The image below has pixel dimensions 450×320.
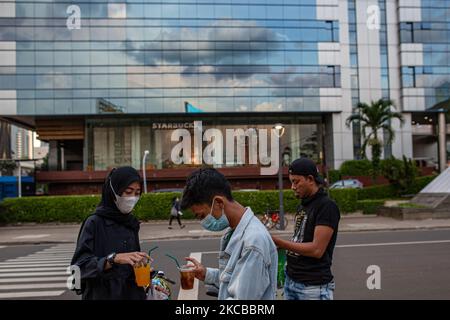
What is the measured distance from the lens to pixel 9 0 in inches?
1543

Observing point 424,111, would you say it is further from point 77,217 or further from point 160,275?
point 160,275

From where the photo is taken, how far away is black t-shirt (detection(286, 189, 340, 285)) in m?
3.46

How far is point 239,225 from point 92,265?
1.29 m

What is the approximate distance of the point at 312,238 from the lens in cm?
356

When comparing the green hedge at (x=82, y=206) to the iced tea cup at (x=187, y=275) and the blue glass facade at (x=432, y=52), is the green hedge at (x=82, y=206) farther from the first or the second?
the blue glass facade at (x=432, y=52)

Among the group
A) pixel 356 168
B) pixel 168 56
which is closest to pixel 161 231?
pixel 168 56

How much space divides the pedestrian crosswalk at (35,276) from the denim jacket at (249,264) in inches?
247

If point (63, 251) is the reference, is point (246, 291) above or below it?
above

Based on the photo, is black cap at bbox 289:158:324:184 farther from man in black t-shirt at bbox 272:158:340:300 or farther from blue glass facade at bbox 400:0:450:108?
blue glass facade at bbox 400:0:450:108

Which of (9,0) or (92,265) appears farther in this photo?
(9,0)

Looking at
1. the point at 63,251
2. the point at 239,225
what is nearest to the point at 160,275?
the point at 239,225

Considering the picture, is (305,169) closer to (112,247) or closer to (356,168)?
(112,247)

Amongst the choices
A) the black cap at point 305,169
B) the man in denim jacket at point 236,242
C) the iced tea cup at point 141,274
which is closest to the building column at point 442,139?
the black cap at point 305,169

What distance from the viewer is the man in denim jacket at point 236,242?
7.28 feet
